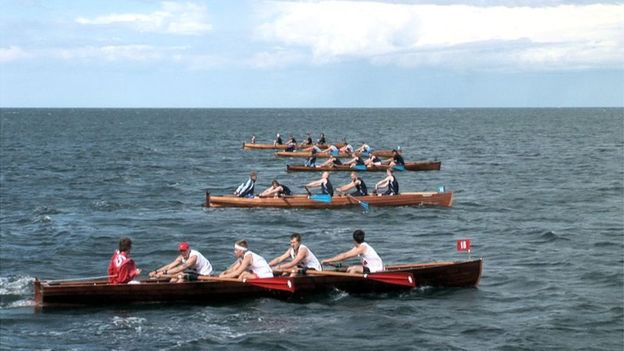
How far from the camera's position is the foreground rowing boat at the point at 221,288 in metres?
21.1

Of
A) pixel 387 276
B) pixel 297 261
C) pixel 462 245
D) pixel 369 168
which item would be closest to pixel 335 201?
pixel 462 245

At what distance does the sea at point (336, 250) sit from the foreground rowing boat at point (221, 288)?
0.77 feet

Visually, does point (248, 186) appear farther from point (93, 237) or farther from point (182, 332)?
point (182, 332)

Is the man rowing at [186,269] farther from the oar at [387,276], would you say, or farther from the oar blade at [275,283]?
the oar at [387,276]

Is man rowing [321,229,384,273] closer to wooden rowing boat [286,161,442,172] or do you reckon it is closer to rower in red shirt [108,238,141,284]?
rower in red shirt [108,238,141,284]

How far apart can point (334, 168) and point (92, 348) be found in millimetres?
38153

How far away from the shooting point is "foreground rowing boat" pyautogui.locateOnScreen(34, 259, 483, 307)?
21062mm

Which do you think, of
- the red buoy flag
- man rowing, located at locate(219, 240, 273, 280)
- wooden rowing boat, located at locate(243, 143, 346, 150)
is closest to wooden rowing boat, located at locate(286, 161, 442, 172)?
wooden rowing boat, located at locate(243, 143, 346, 150)

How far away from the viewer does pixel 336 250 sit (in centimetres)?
2973

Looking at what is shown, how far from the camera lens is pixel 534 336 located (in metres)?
19.4

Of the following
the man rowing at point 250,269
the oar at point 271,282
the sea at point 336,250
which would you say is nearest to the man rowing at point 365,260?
the sea at point 336,250

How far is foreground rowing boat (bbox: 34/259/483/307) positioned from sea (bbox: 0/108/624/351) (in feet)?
0.77

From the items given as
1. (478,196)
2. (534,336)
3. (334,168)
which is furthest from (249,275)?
(334,168)

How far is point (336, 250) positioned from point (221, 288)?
8.71 meters
